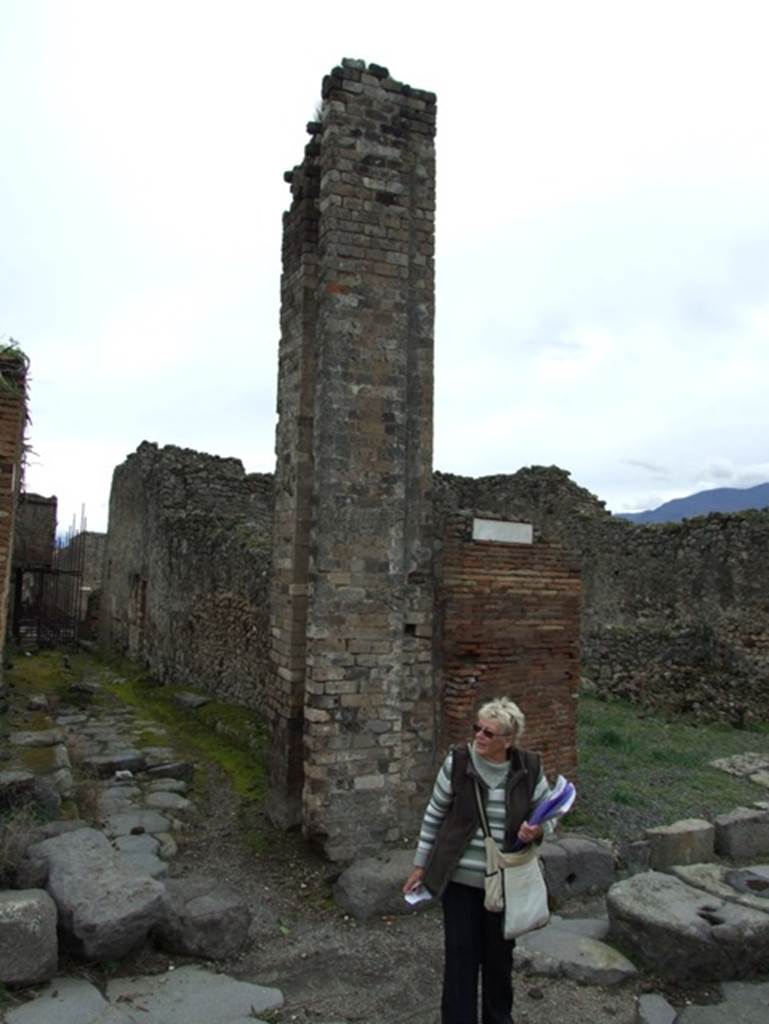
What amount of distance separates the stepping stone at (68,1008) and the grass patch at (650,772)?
16.5 feet

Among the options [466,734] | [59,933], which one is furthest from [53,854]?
[466,734]

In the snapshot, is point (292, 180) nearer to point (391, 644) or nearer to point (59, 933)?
point (391, 644)

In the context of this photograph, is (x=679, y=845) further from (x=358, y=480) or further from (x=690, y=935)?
(x=358, y=480)

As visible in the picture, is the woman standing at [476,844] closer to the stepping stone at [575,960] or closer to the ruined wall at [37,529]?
the stepping stone at [575,960]

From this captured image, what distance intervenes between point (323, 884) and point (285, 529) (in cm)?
334

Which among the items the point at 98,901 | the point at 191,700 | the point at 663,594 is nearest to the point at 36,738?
the point at 191,700

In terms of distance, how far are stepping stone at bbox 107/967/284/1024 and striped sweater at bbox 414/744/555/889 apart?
166cm

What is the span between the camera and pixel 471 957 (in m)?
4.14

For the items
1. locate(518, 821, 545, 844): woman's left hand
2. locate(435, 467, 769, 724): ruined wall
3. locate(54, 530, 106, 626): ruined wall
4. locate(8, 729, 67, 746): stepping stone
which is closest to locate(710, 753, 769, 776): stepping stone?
locate(435, 467, 769, 724): ruined wall

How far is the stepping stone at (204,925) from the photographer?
18.2 ft

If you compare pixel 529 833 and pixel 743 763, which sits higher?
pixel 529 833

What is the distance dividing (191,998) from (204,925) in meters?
0.60

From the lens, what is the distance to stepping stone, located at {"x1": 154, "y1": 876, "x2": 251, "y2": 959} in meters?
5.54

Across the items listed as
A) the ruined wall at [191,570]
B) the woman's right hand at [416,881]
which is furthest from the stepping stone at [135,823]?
the woman's right hand at [416,881]
